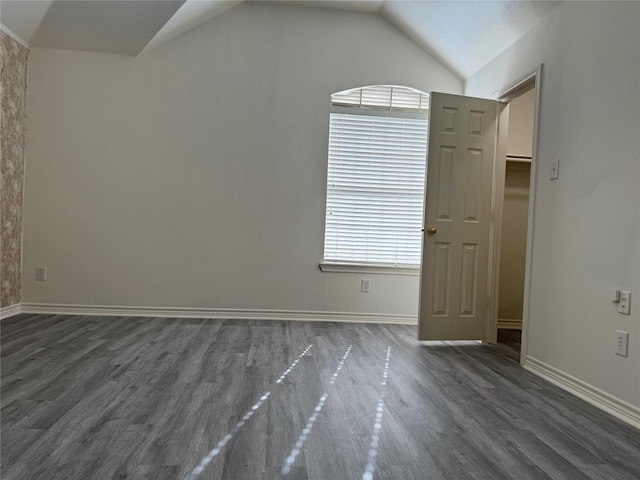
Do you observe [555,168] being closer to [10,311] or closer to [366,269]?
[366,269]

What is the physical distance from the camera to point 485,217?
3.93m

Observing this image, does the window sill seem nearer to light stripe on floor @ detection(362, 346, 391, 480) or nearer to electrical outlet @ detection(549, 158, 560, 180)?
electrical outlet @ detection(549, 158, 560, 180)

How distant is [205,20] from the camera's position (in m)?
4.42

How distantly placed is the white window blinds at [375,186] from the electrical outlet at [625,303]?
2373 mm

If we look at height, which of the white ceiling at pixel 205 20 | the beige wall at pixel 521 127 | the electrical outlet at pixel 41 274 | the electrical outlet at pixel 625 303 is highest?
the white ceiling at pixel 205 20

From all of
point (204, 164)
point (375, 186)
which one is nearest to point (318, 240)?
point (375, 186)

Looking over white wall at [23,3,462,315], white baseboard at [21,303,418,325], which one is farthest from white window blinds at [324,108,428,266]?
white baseboard at [21,303,418,325]

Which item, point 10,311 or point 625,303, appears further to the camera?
point 10,311

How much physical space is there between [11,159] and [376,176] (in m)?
3.38

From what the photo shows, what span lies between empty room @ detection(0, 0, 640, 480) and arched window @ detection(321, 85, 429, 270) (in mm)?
23

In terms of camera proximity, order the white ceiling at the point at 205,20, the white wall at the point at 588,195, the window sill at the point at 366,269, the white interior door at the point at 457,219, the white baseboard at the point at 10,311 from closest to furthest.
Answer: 1. the white wall at the point at 588,195
2. the white ceiling at the point at 205,20
3. the white interior door at the point at 457,219
4. the white baseboard at the point at 10,311
5. the window sill at the point at 366,269

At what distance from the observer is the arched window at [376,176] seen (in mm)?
4664

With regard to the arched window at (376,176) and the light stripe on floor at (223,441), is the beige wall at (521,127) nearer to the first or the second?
the arched window at (376,176)

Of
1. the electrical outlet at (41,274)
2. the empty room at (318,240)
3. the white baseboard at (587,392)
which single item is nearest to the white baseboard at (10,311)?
the empty room at (318,240)
